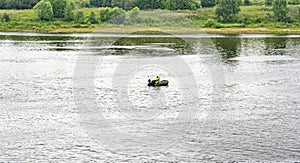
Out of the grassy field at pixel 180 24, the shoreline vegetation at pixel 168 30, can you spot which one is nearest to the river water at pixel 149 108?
the shoreline vegetation at pixel 168 30

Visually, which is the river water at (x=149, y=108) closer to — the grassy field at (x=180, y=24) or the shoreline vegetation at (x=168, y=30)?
the shoreline vegetation at (x=168, y=30)

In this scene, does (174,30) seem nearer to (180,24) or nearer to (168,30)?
(168,30)

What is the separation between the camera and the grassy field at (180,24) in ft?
588

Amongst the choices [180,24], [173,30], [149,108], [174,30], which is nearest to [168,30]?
[173,30]

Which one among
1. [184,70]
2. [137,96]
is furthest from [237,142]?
[184,70]

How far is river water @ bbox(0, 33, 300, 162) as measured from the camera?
45.0m

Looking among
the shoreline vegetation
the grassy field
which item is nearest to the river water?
the shoreline vegetation

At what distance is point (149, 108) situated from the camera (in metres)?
59.7

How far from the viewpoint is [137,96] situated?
6569 cm

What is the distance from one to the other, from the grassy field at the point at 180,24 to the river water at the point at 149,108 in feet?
236

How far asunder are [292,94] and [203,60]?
3349 centimetres

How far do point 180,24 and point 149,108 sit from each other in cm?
12978

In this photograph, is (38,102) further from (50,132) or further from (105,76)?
(105,76)

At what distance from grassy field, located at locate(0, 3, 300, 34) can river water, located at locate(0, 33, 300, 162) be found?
236 feet
